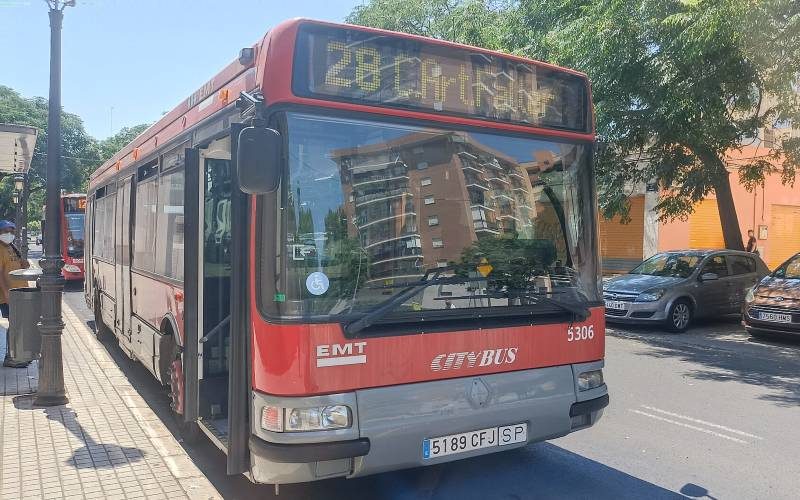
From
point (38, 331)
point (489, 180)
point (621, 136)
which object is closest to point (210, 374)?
point (489, 180)

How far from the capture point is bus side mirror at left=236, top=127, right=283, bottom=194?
136 inches

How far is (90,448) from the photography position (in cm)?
532

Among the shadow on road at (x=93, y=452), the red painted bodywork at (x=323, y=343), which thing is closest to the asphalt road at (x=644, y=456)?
the shadow on road at (x=93, y=452)

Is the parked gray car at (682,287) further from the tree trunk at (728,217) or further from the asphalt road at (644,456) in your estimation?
the asphalt road at (644,456)

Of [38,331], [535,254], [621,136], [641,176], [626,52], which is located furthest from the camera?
[641,176]

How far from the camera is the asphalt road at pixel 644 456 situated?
15.4ft

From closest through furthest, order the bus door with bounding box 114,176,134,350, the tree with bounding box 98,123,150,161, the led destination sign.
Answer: the led destination sign, the bus door with bounding box 114,176,134,350, the tree with bounding box 98,123,150,161

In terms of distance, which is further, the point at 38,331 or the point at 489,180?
the point at 38,331

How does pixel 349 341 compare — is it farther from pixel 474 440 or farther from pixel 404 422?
pixel 474 440

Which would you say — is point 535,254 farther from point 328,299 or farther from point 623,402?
point 623,402

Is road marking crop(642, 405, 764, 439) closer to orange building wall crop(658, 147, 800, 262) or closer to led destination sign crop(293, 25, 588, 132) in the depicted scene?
led destination sign crop(293, 25, 588, 132)

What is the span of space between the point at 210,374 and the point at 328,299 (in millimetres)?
1748

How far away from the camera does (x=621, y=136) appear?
12.8 meters

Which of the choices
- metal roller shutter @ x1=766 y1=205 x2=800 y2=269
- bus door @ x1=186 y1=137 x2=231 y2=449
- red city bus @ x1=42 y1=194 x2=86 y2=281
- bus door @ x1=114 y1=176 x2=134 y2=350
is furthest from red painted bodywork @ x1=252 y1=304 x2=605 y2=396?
metal roller shutter @ x1=766 y1=205 x2=800 y2=269
